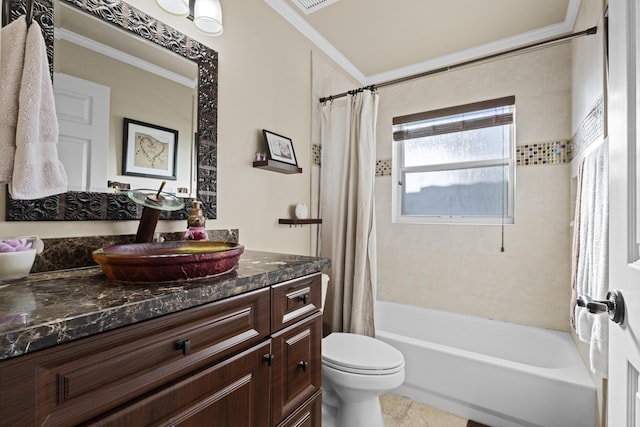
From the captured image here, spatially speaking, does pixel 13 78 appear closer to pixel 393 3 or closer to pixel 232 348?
pixel 232 348

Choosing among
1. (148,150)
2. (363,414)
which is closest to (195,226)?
(148,150)

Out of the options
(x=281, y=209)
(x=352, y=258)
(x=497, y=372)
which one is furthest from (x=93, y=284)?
(x=497, y=372)

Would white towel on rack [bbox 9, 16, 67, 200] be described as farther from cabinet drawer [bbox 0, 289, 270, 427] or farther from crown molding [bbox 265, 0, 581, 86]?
crown molding [bbox 265, 0, 581, 86]

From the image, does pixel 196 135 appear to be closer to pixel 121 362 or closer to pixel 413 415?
pixel 121 362

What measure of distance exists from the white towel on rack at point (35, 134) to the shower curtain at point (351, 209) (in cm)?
157

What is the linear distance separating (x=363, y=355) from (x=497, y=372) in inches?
29.6

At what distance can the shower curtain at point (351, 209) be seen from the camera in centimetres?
207

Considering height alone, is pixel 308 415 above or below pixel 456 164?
below

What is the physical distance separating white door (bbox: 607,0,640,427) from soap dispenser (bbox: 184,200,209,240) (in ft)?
4.45

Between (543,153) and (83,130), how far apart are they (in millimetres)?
2755

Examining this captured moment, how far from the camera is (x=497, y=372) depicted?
166 centimetres

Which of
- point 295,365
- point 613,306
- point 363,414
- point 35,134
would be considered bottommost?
point 363,414

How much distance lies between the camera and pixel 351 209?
212 cm

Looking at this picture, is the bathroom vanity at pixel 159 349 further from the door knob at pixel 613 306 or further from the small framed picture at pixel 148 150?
the door knob at pixel 613 306
